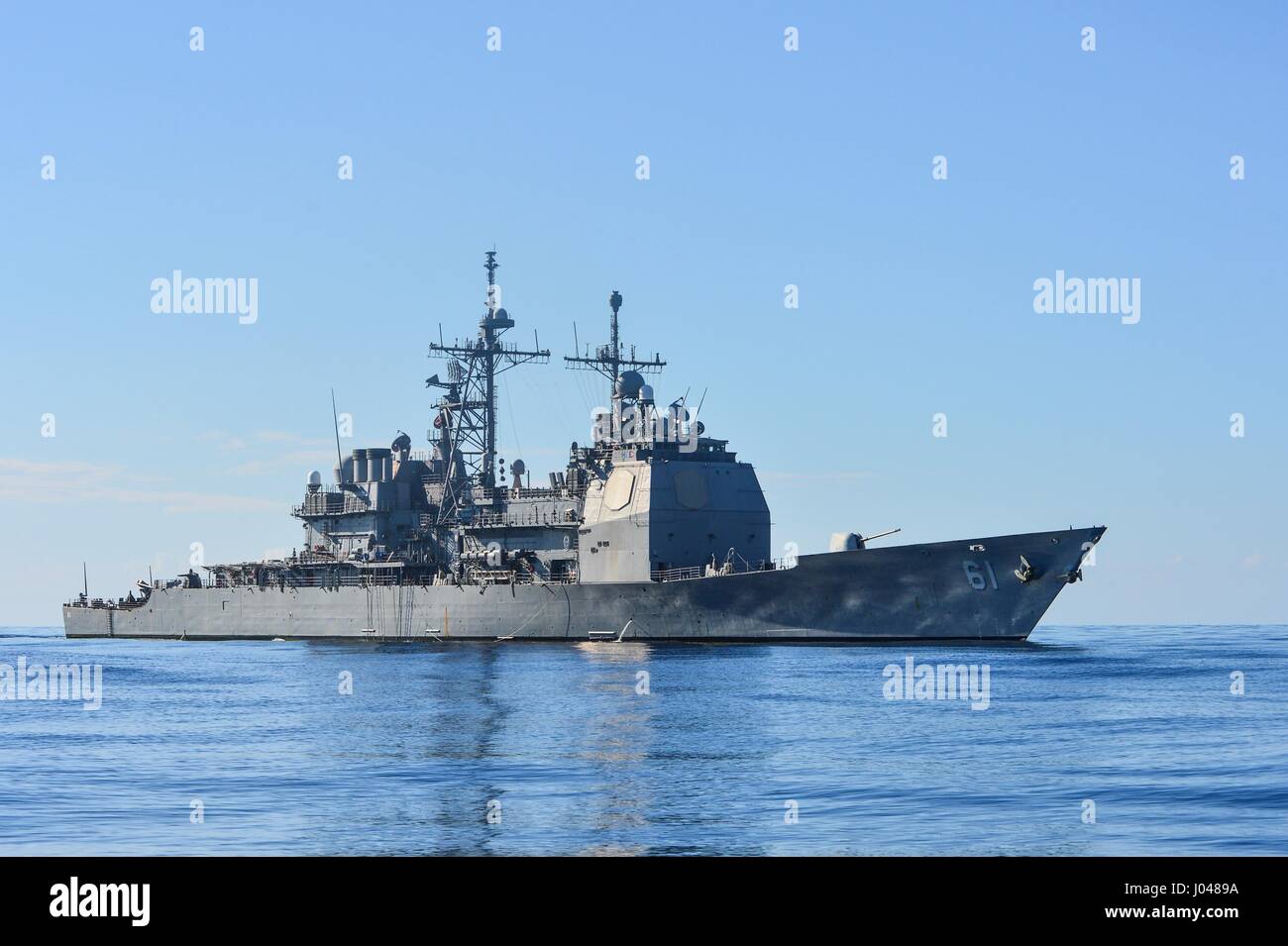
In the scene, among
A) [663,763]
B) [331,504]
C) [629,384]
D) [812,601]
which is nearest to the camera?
[663,763]

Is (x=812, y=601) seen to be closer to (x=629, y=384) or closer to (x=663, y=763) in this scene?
(x=629, y=384)

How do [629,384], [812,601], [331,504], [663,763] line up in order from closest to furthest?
[663,763] < [812,601] < [629,384] < [331,504]

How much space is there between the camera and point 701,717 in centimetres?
2722

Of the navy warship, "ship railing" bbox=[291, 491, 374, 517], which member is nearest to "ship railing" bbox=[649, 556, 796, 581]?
the navy warship

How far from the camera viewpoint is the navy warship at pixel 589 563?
40750mm

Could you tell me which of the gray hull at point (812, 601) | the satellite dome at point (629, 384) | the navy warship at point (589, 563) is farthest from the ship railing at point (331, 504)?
the satellite dome at point (629, 384)

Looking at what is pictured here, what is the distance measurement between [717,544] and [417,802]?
2935 centimetres

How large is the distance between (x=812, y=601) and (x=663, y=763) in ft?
70.8

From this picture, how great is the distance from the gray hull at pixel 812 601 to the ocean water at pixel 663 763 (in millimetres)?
2282

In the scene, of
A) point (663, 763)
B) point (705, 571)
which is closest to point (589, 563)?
point (705, 571)

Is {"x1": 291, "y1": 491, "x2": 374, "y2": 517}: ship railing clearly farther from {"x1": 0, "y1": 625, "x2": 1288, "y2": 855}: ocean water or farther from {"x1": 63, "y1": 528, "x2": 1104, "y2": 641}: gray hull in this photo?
{"x1": 0, "y1": 625, "x2": 1288, "y2": 855}: ocean water

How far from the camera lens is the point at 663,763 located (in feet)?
70.4

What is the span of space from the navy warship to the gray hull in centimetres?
6

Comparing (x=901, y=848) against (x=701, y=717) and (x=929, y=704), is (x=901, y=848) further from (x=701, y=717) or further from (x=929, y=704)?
(x=929, y=704)
